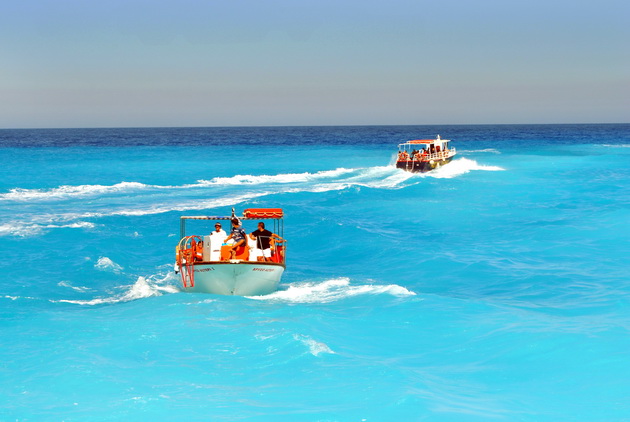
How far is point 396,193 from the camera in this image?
4403 cm

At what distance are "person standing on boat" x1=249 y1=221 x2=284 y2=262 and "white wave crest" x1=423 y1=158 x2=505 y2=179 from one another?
1445 inches

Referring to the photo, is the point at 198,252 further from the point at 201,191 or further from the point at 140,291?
the point at 201,191

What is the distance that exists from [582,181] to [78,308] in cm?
4467

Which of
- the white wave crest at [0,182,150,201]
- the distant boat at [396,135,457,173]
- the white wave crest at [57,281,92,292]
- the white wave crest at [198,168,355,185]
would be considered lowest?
the white wave crest at [57,281,92,292]

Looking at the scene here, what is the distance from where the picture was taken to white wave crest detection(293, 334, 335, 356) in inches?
556

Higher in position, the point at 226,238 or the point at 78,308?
the point at 226,238

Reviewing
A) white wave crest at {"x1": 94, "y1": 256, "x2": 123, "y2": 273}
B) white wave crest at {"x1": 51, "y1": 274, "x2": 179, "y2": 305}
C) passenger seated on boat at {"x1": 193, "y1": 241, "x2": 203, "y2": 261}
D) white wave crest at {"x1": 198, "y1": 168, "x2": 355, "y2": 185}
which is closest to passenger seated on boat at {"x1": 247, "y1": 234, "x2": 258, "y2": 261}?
passenger seated on boat at {"x1": 193, "y1": 241, "x2": 203, "y2": 261}

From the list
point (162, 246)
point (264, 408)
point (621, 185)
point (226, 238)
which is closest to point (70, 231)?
point (162, 246)

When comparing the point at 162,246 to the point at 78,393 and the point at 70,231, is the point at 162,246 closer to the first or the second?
the point at 70,231

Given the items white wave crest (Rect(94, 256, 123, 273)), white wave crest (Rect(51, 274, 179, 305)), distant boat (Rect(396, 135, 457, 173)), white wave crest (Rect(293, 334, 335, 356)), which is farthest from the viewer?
distant boat (Rect(396, 135, 457, 173))

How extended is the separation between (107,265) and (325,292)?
8.87 m

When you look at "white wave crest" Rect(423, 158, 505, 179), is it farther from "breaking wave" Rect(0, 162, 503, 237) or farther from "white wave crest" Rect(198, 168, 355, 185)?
"white wave crest" Rect(198, 168, 355, 185)

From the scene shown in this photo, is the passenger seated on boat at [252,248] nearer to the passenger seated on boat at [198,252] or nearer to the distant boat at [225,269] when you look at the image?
the distant boat at [225,269]

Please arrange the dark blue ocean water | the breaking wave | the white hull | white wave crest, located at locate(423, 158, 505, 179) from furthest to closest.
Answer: white wave crest, located at locate(423, 158, 505, 179), the breaking wave, the white hull, the dark blue ocean water
